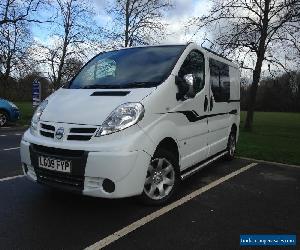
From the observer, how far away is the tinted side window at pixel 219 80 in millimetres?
6426

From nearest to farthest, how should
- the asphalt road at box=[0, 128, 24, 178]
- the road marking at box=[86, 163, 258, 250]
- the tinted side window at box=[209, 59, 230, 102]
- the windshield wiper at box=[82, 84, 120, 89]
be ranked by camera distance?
the road marking at box=[86, 163, 258, 250] → the windshield wiper at box=[82, 84, 120, 89] → the tinted side window at box=[209, 59, 230, 102] → the asphalt road at box=[0, 128, 24, 178]

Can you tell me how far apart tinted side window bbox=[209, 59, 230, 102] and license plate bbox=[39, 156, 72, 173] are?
2957 mm

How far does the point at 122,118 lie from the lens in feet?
14.2

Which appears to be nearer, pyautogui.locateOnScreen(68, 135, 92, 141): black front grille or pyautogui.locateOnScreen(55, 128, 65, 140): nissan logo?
pyautogui.locateOnScreen(68, 135, 92, 141): black front grille

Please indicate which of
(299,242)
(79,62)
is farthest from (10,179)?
(79,62)

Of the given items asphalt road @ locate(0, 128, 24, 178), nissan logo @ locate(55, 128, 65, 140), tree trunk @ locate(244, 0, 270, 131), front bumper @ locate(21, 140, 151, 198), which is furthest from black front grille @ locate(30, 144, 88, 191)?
tree trunk @ locate(244, 0, 270, 131)

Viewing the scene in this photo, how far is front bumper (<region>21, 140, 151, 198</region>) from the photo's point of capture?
163 inches

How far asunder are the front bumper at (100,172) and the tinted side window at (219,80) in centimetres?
248

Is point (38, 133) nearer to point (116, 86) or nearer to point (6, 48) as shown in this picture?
point (116, 86)

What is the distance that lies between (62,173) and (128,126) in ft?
2.97

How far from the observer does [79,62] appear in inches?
1094

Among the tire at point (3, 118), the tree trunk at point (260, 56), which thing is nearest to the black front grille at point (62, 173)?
the tire at point (3, 118)

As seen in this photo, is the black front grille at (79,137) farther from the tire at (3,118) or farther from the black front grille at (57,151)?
the tire at (3,118)

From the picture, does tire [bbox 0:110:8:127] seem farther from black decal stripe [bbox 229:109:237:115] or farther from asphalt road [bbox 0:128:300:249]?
black decal stripe [bbox 229:109:237:115]
